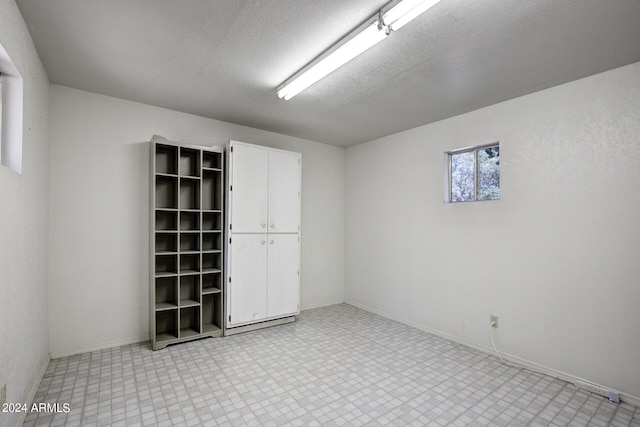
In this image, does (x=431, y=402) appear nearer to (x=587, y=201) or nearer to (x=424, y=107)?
(x=587, y=201)

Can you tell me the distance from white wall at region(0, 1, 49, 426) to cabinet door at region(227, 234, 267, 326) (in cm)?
160

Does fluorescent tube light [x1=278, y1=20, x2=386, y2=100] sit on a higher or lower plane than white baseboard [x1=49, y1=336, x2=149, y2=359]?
higher

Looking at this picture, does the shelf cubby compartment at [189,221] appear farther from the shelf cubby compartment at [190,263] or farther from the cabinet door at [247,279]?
the cabinet door at [247,279]

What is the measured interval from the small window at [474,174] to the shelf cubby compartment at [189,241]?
2989mm

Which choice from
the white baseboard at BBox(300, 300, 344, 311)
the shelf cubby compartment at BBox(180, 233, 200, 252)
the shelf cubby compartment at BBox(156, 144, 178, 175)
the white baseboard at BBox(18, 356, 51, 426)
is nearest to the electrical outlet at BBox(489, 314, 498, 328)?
the white baseboard at BBox(300, 300, 344, 311)

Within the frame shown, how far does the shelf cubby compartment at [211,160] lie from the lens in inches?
139

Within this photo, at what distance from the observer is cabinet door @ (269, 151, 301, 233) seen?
3.74m

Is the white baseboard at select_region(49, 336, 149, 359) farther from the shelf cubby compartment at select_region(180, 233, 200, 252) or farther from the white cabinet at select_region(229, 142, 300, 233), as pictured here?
the white cabinet at select_region(229, 142, 300, 233)

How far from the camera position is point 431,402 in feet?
7.18

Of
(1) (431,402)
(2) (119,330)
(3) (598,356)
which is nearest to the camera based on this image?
(1) (431,402)

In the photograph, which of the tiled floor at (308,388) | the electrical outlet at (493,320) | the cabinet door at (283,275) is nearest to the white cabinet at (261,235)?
the cabinet door at (283,275)

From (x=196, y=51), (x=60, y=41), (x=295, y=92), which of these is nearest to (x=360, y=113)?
(x=295, y=92)

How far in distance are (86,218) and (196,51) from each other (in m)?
2.00

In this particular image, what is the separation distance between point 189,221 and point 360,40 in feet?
8.78
